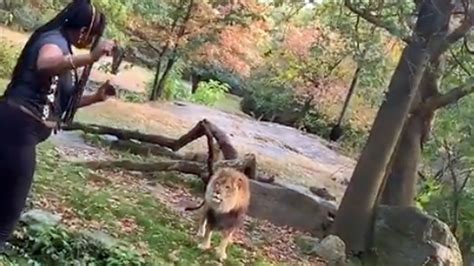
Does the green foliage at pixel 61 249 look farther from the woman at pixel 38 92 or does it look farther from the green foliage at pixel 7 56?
the green foliage at pixel 7 56

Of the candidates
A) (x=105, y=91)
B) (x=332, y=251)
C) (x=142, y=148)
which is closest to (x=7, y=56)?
(x=142, y=148)

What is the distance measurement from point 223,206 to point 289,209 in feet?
8.65

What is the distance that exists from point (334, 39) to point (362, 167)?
3227mm

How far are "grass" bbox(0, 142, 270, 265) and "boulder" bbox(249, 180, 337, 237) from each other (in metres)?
1.44

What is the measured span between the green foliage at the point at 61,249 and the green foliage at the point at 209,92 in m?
15.4

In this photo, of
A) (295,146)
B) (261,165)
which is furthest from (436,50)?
(295,146)

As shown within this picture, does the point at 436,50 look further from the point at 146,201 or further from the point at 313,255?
the point at 146,201

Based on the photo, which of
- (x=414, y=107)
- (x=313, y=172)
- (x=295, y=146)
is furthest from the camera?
(x=295, y=146)

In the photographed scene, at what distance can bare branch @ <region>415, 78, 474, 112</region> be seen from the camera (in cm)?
766

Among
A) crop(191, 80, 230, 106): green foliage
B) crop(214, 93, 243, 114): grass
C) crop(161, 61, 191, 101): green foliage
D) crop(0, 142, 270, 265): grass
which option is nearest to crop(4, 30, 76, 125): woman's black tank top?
crop(0, 142, 270, 265): grass

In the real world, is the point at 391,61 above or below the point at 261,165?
above

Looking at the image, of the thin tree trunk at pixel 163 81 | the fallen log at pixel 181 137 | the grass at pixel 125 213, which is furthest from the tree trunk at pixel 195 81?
the grass at pixel 125 213

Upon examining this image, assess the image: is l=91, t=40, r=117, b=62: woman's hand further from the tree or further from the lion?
the tree

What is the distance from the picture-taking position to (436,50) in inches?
309
